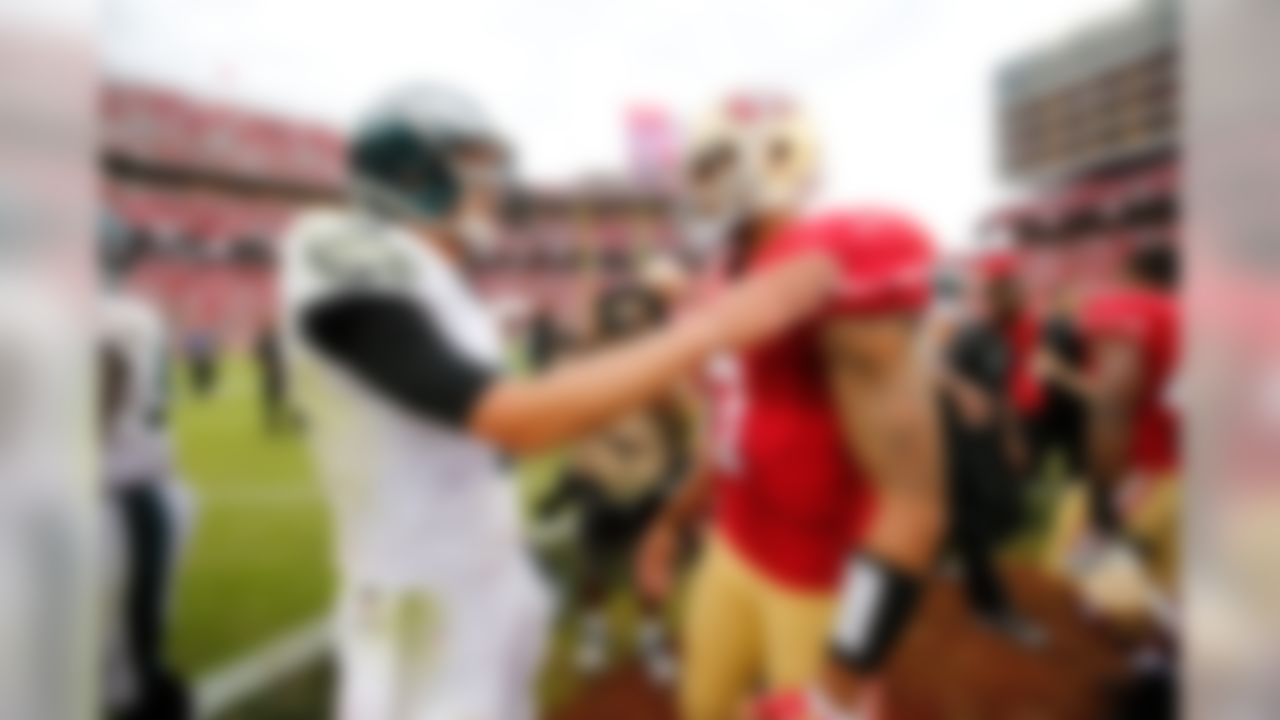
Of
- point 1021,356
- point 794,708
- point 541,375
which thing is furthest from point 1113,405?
point 541,375

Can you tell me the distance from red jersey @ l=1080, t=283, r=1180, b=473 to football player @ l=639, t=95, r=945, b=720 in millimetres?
289

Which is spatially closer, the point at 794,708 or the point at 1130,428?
the point at 794,708

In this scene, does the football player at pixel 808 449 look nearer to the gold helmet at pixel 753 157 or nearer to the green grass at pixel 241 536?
the gold helmet at pixel 753 157

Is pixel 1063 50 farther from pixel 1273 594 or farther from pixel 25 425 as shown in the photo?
pixel 25 425

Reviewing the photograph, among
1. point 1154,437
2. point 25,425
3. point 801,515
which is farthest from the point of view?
point 1154,437

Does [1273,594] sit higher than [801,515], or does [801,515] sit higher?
[801,515]

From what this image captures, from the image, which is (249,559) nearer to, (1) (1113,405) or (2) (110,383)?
(2) (110,383)

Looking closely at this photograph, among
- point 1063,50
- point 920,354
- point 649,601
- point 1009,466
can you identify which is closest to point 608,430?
point 649,601

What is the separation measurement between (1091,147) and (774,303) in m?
0.49

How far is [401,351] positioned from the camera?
1.03 m

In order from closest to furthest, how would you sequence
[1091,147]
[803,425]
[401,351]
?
[401,351], [803,425], [1091,147]

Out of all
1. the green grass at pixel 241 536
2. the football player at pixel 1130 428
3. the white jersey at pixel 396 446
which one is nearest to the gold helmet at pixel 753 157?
the white jersey at pixel 396 446

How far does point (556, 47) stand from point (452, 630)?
2.09 ft

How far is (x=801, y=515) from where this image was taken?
1.15 meters
